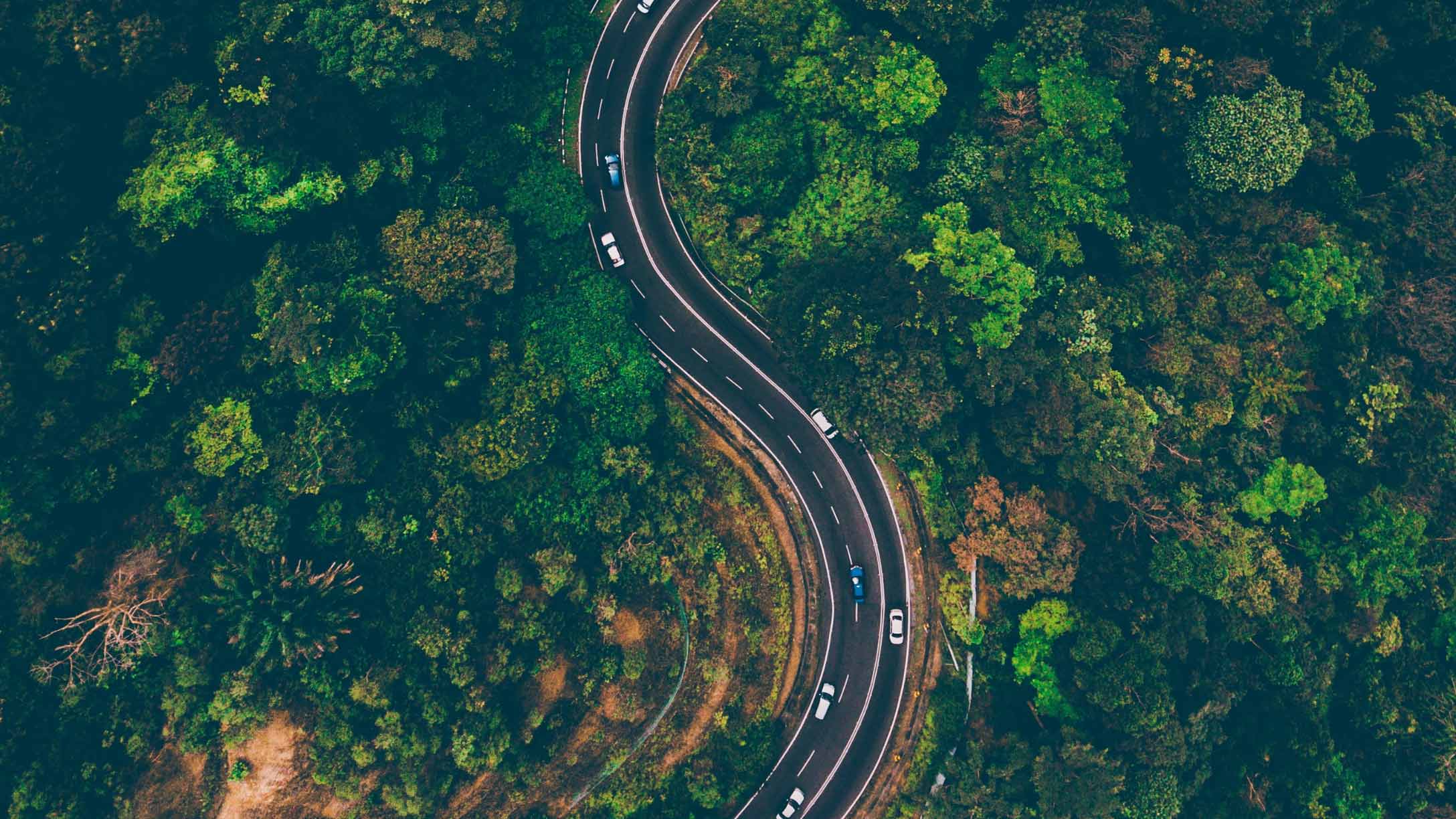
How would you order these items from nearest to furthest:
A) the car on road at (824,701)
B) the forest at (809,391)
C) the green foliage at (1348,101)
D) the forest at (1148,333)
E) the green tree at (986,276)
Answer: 1. the forest at (809,391)
2. the green tree at (986,276)
3. the forest at (1148,333)
4. the green foliage at (1348,101)
5. the car on road at (824,701)

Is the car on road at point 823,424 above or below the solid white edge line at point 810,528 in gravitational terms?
above

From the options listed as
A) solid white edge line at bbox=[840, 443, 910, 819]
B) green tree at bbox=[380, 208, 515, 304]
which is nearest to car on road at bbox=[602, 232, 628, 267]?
green tree at bbox=[380, 208, 515, 304]

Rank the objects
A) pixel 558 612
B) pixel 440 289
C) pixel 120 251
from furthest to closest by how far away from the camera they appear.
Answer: pixel 558 612 → pixel 440 289 → pixel 120 251

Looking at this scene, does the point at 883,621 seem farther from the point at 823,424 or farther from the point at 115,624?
the point at 115,624

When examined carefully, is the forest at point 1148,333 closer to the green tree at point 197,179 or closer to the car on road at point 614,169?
the car on road at point 614,169

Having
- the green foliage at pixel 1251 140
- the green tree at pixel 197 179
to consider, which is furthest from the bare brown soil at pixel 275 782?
the green foliage at pixel 1251 140

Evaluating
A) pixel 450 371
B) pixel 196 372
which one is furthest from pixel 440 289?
pixel 196 372

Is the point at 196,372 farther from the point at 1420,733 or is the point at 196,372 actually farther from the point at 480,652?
the point at 1420,733
